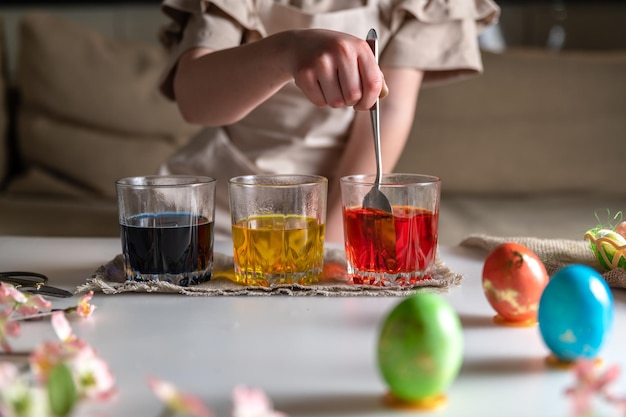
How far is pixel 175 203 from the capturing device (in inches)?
26.0

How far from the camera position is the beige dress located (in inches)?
41.1

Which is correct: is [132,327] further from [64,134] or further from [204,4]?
[64,134]

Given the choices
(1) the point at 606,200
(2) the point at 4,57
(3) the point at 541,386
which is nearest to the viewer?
(3) the point at 541,386

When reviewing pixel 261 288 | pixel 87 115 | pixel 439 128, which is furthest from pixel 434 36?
pixel 87 115

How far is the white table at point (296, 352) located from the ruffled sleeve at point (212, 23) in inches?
17.4

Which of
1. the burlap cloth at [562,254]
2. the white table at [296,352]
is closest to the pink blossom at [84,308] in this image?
the white table at [296,352]

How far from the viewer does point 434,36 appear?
3.57ft

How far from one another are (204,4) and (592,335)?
72 centimetres

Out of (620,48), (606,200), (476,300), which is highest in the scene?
(620,48)

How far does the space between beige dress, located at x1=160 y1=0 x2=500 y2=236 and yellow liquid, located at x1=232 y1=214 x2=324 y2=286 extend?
0.43m

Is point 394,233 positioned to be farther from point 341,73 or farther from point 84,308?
point 84,308

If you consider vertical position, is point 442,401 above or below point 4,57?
below

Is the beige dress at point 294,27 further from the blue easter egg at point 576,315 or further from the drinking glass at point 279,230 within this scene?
the blue easter egg at point 576,315

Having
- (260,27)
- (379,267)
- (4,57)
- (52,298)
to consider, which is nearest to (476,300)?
(379,267)
